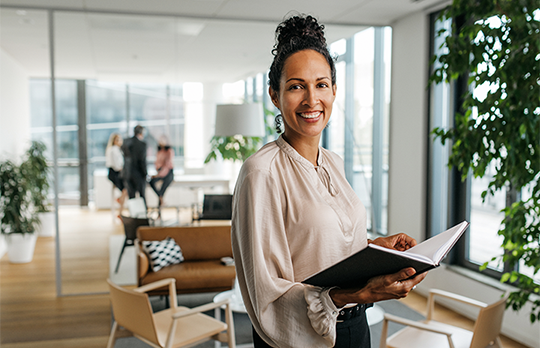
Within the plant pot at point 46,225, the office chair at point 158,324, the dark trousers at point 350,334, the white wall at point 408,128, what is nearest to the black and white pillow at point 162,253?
the office chair at point 158,324

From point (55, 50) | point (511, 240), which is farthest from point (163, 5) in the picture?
point (511, 240)

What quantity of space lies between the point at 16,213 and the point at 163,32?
8.70 ft

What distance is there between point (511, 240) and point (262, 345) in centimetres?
179

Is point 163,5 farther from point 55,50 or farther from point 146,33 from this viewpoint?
point 55,50

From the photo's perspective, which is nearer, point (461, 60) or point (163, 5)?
point (461, 60)

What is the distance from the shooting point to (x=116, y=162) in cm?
427

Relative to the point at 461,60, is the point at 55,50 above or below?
above

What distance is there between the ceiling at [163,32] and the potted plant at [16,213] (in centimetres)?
127

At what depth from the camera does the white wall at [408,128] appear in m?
4.29

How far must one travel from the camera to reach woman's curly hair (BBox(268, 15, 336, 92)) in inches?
44.0

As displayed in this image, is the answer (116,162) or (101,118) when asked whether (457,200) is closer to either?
(116,162)

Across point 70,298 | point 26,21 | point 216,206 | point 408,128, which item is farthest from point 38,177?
point 408,128

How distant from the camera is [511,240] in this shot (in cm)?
243

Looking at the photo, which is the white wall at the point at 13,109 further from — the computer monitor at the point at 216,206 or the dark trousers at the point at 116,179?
the computer monitor at the point at 216,206
